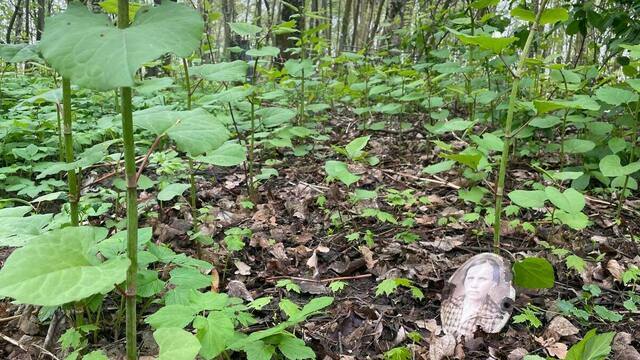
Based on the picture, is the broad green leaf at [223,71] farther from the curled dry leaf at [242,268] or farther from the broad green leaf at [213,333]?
the broad green leaf at [213,333]

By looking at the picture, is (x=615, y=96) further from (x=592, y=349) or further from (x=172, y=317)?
(x=172, y=317)

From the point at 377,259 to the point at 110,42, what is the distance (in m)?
1.70

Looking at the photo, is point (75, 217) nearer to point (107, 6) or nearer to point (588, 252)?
point (107, 6)

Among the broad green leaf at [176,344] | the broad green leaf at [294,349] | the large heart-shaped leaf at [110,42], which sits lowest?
the broad green leaf at [294,349]

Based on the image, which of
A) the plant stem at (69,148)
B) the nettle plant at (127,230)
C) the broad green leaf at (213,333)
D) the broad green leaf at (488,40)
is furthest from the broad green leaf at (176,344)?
the broad green leaf at (488,40)

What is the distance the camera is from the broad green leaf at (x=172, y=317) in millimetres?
1283

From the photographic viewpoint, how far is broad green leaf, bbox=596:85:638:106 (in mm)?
2452

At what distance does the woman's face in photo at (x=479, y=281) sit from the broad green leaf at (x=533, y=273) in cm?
10

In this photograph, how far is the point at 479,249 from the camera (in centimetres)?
228

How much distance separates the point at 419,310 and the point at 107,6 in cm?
156

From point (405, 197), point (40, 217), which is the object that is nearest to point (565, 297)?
point (405, 197)

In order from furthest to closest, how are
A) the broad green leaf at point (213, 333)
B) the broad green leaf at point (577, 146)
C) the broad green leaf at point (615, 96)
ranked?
the broad green leaf at point (577, 146), the broad green leaf at point (615, 96), the broad green leaf at point (213, 333)

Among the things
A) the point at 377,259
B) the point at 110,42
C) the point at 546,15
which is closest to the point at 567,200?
the point at 546,15

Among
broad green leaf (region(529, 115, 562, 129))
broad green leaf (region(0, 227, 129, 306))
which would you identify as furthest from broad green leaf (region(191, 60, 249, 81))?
broad green leaf (region(529, 115, 562, 129))
